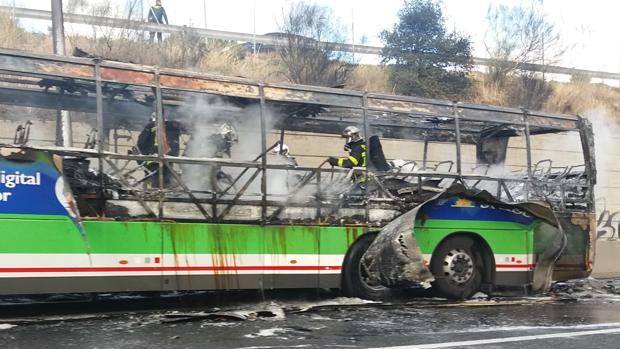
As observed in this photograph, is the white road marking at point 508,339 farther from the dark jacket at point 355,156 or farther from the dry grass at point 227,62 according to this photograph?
the dry grass at point 227,62

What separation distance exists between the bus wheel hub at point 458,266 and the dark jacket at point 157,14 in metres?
15.2

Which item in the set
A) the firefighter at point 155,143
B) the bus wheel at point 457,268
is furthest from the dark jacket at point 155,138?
the bus wheel at point 457,268

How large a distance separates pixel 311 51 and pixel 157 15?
17.8 feet

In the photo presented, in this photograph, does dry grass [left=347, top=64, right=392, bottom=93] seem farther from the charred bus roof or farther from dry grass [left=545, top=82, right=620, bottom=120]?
the charred bus roof

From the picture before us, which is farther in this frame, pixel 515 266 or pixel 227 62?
pixel 227 62

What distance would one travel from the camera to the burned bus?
21.8 feet

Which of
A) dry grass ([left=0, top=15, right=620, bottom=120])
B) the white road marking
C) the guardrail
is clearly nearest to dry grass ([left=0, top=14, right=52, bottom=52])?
dry grass ([left=0, top=15, right=620, bottom=120])

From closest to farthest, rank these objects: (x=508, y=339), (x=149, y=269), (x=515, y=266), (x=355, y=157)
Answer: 1. (x=508, y=339)
2. (x=149, y=269)
3. (x=355, y=157)
4. (x=515, y=266)

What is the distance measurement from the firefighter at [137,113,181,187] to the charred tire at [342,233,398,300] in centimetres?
260

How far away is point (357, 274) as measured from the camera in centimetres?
827

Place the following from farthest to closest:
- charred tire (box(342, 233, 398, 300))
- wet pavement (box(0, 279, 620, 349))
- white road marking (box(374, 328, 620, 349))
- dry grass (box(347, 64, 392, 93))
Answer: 1. dry grass (box(347, 64, 392, 93))
2. charred tire (box(342, 233, 398, 300))
3. wet pavement (box(0, 279, 620, 349))
4. white road marking (box(374, 328, 620, 349))

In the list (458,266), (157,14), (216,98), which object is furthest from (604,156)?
(216,98)

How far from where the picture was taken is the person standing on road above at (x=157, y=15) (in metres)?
20.5

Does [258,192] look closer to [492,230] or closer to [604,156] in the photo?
[492,230]
